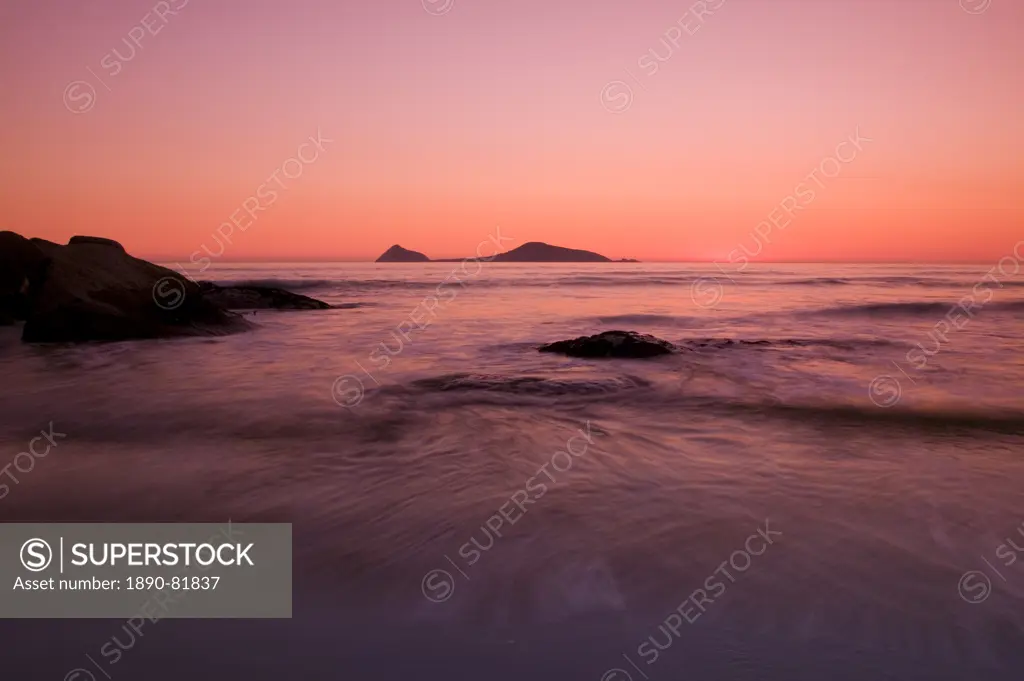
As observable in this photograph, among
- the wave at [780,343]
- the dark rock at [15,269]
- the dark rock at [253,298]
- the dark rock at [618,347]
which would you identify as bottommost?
the wave at [780,343]

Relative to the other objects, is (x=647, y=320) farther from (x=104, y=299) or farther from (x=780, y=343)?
(x=104, y=299)

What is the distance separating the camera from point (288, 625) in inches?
118

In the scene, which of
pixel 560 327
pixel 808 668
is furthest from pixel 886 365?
pixel 808 668

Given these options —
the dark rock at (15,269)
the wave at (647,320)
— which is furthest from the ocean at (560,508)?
the wave at (647,320)

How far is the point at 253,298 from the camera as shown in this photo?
23156 millimetres

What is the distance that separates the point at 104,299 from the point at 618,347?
11.6 meters

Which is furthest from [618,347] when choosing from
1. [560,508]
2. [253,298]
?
[253,298]

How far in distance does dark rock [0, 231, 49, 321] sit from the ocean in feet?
19.5

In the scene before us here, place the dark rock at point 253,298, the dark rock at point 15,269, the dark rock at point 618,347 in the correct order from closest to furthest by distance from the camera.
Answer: the dark rock at point 618,347 → the dark rock at point 15,269 → the dark rock at point 253,298

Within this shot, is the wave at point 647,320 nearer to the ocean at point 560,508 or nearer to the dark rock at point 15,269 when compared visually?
the ocean at point 560,508

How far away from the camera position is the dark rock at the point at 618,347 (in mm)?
11688

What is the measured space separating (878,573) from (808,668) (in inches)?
46.6

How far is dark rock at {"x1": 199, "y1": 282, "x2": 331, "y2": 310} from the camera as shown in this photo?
2238cm

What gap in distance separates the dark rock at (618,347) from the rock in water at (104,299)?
9654 mm
